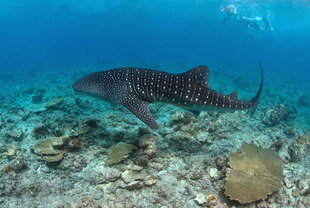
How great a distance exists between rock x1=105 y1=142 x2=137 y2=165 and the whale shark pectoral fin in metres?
1.13

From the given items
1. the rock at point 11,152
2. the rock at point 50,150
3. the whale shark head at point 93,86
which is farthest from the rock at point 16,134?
the whale shark head at point 93,86

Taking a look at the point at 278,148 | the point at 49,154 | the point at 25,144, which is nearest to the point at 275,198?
the point at 278,148

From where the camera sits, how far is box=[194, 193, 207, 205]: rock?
516 centimetres

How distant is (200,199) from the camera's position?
5.23 metres

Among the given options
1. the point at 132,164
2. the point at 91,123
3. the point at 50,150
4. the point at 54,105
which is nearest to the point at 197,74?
the point at 132,164

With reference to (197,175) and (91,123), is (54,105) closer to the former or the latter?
(91,123)

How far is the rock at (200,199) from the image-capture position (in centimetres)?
516

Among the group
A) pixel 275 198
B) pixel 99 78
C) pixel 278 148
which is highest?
pixel 99 78

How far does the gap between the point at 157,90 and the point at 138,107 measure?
81 centimetres

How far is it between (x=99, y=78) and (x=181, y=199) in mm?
4527

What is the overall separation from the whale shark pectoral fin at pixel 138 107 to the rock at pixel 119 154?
113cm

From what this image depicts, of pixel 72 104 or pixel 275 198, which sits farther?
pixel 72 104

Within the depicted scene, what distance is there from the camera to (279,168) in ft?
20.5

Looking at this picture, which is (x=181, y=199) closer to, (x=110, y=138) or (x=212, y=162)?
(x=212, y=162)
